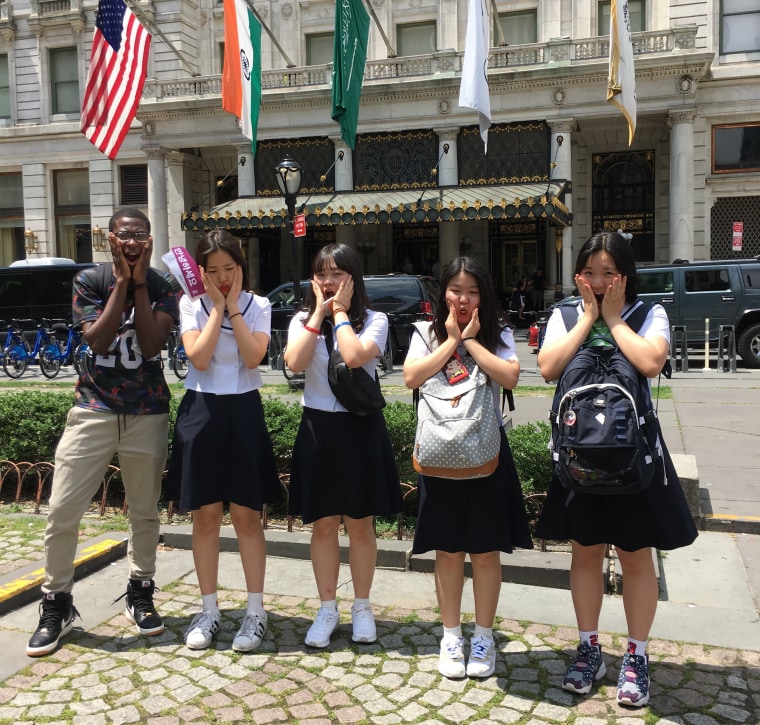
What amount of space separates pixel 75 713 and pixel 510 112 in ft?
76.0

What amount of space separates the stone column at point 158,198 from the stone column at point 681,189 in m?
17.1

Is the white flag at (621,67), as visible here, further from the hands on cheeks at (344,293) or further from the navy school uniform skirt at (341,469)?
the navy school uniform skirt at (341,469)

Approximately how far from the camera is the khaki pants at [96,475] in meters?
3.88

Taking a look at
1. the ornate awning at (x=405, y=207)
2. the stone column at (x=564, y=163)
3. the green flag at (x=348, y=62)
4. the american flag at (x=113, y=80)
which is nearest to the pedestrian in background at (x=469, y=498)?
the american flag at (x=113, y=80)

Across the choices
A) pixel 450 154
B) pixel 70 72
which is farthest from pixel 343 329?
pixel 70 72

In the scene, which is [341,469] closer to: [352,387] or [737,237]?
[352,387]

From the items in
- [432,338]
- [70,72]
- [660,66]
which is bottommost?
[432,338]

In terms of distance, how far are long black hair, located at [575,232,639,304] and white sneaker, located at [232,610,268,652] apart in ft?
7.70

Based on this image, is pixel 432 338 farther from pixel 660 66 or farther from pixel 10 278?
pixel 660 66

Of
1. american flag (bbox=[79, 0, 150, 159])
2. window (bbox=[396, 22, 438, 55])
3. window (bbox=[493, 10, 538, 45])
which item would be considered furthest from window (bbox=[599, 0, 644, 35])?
american flag (bbox=[79, 0, 150, 159])

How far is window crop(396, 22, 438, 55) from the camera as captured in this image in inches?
Answer: 1059

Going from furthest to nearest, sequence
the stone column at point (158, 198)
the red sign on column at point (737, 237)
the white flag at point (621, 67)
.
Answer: the stone column at point (158, 198), the red sign on column at point (737, 237), the white flag at point (621, 67)

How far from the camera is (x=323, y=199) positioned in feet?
82.3

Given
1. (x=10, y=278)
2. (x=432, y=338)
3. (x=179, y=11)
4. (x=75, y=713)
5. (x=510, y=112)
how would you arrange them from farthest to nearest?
(x=179, y=11) < (x=510, y=112) < (x=10, y=278) < (x=432, y=338) < (x=75, y=713)
